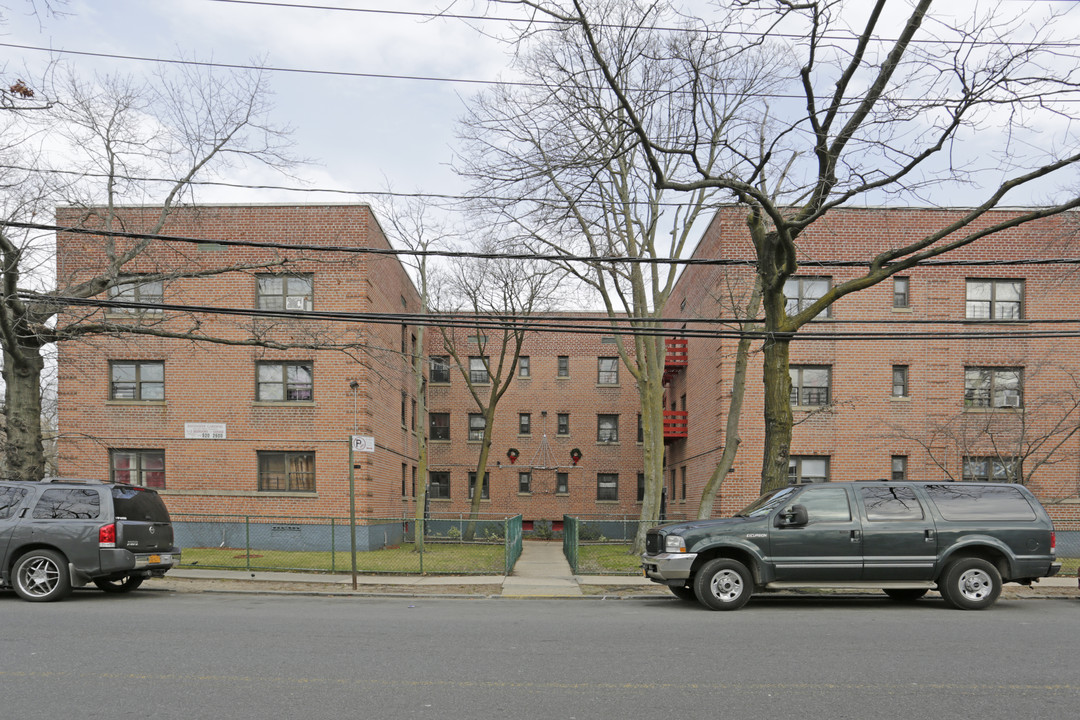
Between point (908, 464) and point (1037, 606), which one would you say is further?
point (908, 464)

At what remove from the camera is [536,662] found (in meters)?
7.80

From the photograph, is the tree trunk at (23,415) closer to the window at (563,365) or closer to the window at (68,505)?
the window at (68,505)

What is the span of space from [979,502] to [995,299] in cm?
1507

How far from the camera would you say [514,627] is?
1002 cm

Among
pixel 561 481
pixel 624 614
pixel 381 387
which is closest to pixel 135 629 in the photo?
pixel 624 614

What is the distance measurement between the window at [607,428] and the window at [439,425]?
23.4 ft

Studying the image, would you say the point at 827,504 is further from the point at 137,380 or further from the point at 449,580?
the point at 137,380

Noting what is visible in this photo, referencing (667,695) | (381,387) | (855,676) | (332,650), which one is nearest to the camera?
(667,695)

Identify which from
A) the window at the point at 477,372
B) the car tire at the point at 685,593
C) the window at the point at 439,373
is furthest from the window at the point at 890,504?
the window at the point at 439,373

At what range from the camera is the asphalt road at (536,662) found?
6.22m

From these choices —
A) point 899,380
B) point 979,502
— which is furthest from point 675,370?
point 979,502

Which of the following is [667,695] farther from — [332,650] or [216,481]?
[216,481]

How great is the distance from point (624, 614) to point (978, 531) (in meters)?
5.27

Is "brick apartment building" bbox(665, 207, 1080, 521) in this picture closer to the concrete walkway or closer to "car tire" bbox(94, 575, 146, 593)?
the concrete walkway
